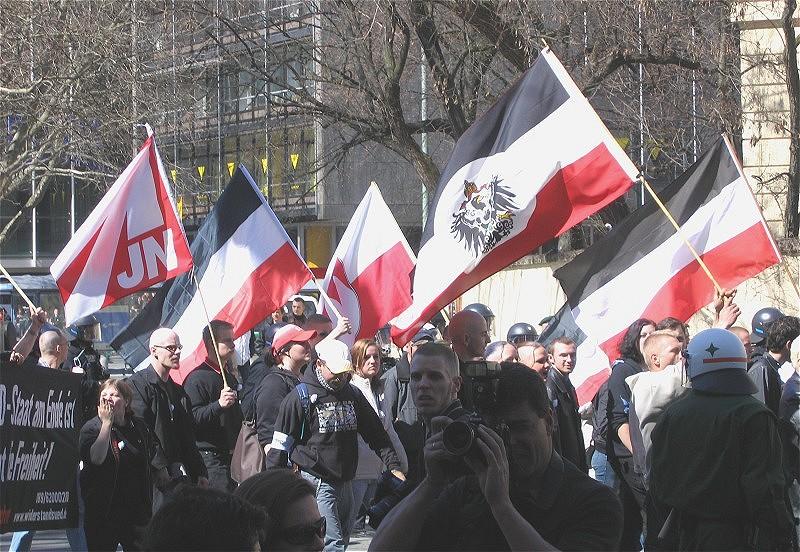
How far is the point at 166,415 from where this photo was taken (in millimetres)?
8305

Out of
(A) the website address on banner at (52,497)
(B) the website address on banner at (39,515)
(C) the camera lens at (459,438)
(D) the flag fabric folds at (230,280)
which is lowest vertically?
(B) the website address on banner at (39,515)

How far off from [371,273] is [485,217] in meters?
3.23

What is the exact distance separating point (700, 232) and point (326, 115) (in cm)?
1184

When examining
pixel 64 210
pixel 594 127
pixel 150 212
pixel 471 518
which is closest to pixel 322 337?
pixel 150 212

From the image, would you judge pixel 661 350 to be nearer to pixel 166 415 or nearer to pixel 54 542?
pixel 166 415

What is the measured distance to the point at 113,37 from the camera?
2280 centimetres

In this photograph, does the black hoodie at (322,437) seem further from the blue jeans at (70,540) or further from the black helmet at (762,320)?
the black helmet at (762,320)

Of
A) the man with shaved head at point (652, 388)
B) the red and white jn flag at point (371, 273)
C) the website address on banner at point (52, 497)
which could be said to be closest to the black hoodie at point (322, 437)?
the website address on banner at point (52, 497)

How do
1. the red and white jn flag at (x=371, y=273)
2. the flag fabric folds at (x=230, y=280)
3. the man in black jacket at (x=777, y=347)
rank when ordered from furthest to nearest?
the red and white jn flag at (x=371, y=273), the flag fabric folds at (x=230, y=280), the man in black jacket at (x=777, y=347)

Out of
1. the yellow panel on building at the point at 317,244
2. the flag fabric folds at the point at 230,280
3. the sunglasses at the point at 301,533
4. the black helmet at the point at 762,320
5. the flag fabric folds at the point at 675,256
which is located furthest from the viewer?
the yellow panel on building at the point at 317,244

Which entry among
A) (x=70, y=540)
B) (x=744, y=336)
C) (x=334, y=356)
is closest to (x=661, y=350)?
(x=334, y=356)

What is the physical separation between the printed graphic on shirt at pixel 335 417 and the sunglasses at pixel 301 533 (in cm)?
467

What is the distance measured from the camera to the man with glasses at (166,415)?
820 cm

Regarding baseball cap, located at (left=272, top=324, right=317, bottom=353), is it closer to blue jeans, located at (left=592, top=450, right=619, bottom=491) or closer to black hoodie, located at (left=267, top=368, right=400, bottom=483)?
black hoodie, located at (left=267, top=368, right=400, bottom=483)
